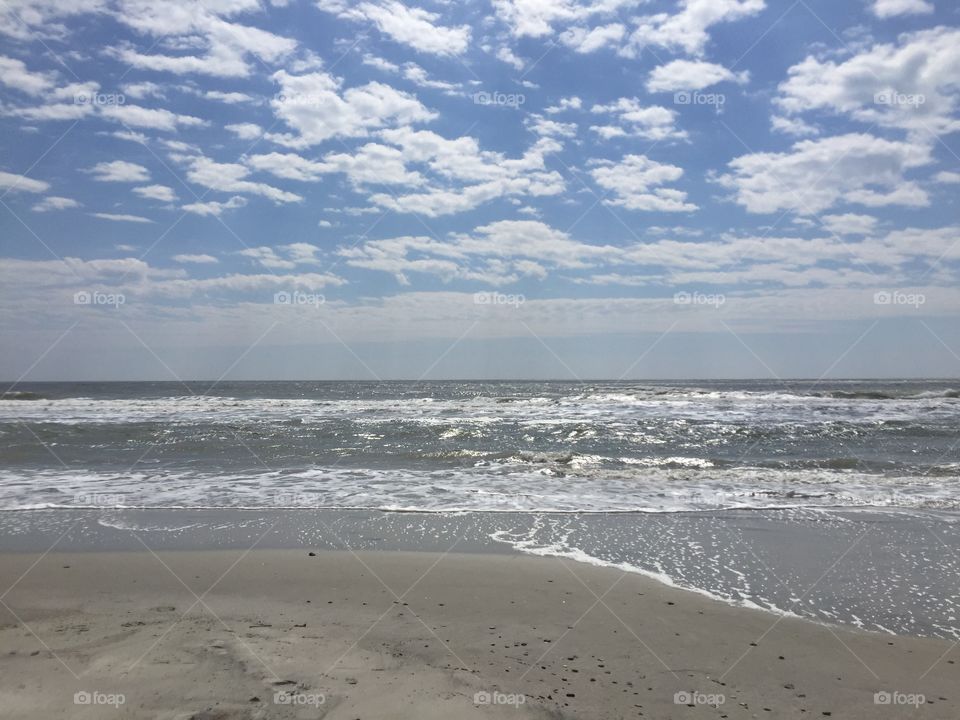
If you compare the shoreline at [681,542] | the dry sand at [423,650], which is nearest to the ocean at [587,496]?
the shoreline at [681,542]

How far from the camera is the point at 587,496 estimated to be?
10.1 meters

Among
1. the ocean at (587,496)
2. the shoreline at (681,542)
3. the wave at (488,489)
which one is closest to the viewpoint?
the shoreline at (681,542)

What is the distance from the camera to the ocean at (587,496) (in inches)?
245

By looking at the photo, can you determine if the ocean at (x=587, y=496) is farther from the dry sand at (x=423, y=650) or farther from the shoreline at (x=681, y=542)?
the dry sand at (x=423, y=650)

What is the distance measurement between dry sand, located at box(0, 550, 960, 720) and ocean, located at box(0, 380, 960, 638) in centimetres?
91

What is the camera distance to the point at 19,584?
572cm

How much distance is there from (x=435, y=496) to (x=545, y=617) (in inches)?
207

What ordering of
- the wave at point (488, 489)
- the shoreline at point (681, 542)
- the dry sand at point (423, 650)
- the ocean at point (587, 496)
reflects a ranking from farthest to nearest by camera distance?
the wave at point (488, 489) < the ocean at point (587, 496) < the shoreline at point (681, 542) < the dry sand at point (423, 650)

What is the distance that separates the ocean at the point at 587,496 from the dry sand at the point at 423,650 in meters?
0.91

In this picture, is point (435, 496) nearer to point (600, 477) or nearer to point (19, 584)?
point (600, 477)

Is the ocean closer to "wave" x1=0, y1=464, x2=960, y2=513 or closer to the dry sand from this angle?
"wave" x1=0, y1=464, x2=960, y2=513

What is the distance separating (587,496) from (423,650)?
247 inches

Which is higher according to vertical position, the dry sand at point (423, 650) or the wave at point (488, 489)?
the dry sand at point (423, 650)

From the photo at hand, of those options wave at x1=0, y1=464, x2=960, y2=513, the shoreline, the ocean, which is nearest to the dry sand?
the shoreline
